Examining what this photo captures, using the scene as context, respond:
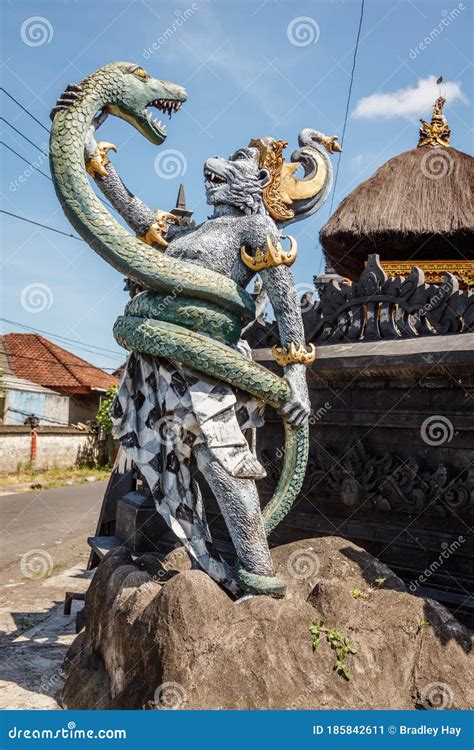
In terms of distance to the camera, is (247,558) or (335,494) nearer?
(247,558)

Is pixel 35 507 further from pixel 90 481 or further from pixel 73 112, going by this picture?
pixel 73 112

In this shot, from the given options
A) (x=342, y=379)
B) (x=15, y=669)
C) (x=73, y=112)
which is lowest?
(x=15, y=669)

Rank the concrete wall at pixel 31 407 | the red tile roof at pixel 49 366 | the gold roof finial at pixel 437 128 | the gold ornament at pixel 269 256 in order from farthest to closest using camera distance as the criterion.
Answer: the red tile roof at pixel 49 366
the concrete wall at pixel 31 407
the gold roof finial at pixel 437 128
the gold ornament at pixel 269 256

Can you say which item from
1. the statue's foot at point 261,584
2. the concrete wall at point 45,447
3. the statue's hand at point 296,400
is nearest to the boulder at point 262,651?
the statue's foot at point 261,584

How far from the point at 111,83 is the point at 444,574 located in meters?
3.44

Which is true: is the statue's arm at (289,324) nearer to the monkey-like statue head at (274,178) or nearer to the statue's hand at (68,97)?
the monkey-like statue head at (274,178)

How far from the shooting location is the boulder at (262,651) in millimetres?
2812

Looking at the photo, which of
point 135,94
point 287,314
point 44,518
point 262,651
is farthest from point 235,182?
point 44,518

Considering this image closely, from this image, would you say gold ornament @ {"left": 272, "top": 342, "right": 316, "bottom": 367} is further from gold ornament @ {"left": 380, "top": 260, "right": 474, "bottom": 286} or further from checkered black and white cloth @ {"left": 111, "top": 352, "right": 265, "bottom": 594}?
gold ornament @ {"left": 380, "top": 260, "right": 474, "bottom": 286}

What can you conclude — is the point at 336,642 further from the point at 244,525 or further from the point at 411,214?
the point at 411,214

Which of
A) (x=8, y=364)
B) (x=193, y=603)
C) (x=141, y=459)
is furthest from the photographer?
(x=8, y=364)

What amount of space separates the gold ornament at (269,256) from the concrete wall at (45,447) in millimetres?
14025

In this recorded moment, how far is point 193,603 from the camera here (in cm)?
290

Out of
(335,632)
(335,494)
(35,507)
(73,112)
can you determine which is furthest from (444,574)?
(35,507)
